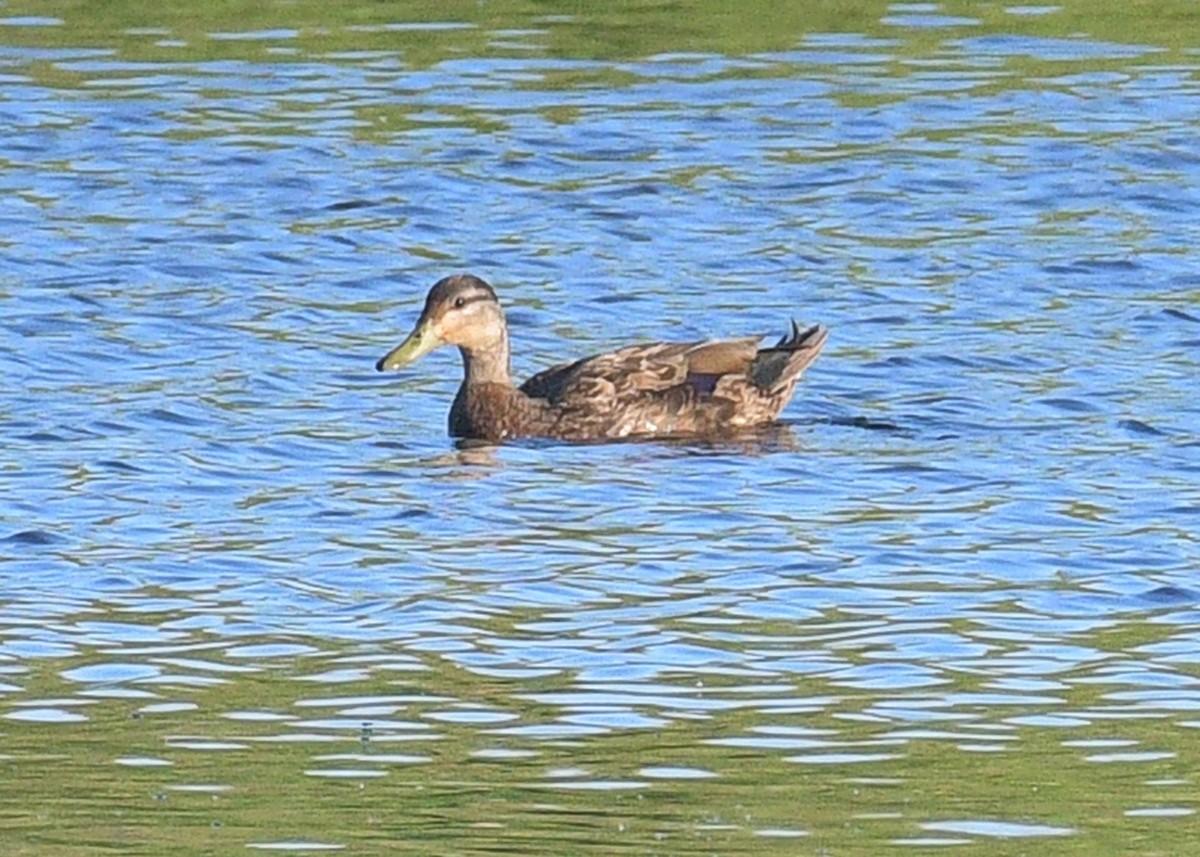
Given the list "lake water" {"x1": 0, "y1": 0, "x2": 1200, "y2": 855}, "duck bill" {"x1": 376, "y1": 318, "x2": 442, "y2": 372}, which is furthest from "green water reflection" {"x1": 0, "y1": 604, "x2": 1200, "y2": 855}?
"duck bill" {"x1": 376, "y1": 318, "x2": 442, "y2": 372}

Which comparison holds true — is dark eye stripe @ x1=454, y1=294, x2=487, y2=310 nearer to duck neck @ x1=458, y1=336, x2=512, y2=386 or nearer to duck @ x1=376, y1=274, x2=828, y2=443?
duck @ x1=376, y1=274, x2=828, y2=443

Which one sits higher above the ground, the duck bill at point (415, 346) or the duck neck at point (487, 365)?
Result: the duck bill at point (415, 346)

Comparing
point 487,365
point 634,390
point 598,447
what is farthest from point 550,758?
point 487,365

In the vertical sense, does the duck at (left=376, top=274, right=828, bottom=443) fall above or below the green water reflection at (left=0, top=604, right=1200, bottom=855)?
below

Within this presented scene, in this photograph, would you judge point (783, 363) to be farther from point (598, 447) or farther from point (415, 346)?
point (415, 346)

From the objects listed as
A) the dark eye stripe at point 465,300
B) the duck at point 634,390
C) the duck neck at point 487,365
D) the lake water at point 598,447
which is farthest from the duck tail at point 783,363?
the dark eye stripe at point 465,300

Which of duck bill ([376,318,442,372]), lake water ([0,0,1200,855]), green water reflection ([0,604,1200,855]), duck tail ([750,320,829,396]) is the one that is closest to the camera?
green water reflection ([0,604,1200,855])

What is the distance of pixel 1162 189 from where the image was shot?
60.4 ft

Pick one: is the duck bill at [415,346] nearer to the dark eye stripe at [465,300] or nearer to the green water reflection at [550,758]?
the dark eye stripe at [465,300]

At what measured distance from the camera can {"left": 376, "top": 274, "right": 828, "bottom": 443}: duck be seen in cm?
1388

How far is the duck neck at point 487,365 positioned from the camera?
14.3 m

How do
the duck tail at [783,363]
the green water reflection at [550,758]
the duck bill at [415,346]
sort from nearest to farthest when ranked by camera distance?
the green water reflection at [550,758] < the duck tail at [783,363] < the duck bill at [415,346]

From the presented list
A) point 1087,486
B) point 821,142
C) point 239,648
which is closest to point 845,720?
point 239,648

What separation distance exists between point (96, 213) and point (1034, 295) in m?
5.21
